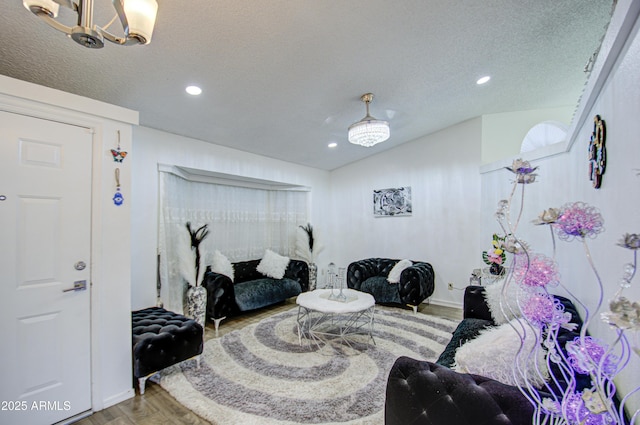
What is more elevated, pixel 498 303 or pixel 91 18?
pixel 91 18

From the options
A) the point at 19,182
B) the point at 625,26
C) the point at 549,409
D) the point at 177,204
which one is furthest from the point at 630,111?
the point at 177,204

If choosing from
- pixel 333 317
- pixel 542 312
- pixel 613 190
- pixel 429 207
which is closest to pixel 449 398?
pixel 542 312

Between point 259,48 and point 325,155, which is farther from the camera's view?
point 325,155

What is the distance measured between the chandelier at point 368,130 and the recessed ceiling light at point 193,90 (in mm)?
1628

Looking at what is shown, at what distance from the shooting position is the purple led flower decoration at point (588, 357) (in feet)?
2.46

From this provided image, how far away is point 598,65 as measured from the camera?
1.46m

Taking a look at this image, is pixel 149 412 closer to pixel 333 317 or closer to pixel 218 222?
pixel 333 317

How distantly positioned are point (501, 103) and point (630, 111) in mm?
3100

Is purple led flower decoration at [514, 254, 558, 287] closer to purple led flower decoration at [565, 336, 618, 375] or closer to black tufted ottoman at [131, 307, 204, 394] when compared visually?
purple led flower decoration at [565, 336, 618, 375]

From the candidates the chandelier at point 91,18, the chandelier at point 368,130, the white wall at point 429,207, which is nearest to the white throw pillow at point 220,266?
the chandelier at point 368,130

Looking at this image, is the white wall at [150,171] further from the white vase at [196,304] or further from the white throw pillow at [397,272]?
the white throw pillow at [397,272]

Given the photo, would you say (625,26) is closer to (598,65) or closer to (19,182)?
(598,65)

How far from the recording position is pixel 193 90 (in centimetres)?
271

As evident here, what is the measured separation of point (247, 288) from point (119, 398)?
2060 millimetres
